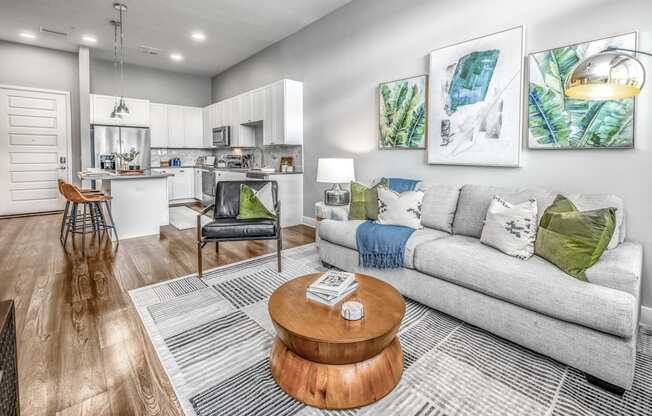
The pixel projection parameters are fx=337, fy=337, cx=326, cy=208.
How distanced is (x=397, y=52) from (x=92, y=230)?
466 cm

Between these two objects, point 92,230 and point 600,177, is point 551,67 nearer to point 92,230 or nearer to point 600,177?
point 600,177

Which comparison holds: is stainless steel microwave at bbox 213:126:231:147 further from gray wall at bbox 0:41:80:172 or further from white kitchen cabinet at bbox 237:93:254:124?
gray wall at bbox 0:41:80:172

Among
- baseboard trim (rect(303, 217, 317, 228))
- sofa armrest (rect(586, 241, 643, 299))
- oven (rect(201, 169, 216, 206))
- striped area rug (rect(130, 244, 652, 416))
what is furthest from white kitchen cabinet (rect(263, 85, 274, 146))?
sofa armrest (rect(586, 241, 643, 299))

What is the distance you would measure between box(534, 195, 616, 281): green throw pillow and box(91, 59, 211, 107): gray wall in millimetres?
7733

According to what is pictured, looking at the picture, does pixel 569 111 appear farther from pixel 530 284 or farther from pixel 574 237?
pixel 530 284

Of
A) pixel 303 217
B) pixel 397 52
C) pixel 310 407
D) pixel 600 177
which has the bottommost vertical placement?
pixel 310 407

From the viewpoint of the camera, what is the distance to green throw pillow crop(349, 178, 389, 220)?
3.20 m

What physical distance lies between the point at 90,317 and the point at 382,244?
215 centimetres

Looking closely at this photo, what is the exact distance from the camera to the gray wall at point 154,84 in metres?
6.69

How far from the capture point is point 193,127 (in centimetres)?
778

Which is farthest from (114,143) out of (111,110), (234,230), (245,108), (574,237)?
(574,237)

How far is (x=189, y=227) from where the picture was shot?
16.7ft

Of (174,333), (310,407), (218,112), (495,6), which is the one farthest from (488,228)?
(218,112)

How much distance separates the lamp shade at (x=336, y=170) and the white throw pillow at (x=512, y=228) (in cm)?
177
